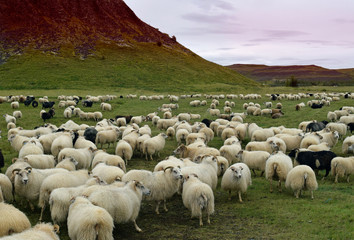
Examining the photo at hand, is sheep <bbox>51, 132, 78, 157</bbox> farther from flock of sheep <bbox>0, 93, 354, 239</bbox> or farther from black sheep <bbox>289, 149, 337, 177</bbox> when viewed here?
black sheep <bbox>289, 149, 337, 177</bbox>

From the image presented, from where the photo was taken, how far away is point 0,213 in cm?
596

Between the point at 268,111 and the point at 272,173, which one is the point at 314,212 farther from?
the point at 268,111

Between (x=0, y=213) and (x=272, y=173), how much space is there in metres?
7.92

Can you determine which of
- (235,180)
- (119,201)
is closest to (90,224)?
(119,201)

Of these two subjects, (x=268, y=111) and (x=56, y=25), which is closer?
(x=268, y=111)

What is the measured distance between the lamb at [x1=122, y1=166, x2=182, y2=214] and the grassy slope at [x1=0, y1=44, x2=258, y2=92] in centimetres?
4732

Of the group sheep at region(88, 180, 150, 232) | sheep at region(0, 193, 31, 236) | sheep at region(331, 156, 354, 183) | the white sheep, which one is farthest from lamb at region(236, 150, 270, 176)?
sheep at region(0, 193, 31, 236)

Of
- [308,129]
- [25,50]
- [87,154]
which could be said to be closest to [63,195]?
[87,154]

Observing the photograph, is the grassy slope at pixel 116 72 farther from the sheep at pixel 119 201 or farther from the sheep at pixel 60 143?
the sheep at pixel 119 201

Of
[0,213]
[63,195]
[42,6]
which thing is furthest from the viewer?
[42,6]

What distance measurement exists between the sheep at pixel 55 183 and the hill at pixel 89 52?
158 ft

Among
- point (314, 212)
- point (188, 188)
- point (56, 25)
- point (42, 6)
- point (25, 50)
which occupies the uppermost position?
point (42, 6)

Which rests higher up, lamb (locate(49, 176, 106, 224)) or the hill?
the hill

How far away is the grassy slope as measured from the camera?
5662cm
